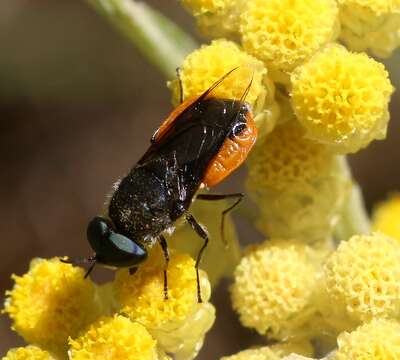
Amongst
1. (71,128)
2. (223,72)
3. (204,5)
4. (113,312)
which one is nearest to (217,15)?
(204,5)

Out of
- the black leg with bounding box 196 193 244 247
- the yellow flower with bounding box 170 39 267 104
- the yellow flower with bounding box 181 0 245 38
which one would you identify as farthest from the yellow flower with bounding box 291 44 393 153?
the black leg with bounding box 196 193 244 247

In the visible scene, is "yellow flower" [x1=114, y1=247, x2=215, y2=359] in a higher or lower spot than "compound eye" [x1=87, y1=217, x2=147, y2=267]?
lower

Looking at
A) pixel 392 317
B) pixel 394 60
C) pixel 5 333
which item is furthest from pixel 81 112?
pixel 392 317

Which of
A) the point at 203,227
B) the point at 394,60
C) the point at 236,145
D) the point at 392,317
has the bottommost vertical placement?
the point at 394,60

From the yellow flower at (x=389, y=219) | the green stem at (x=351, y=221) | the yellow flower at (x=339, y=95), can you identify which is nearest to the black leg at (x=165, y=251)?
the yellow flower at (x=339, y=95)

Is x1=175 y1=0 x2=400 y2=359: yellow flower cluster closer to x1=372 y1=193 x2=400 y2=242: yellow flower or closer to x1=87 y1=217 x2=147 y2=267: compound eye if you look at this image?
x1=87 y1=217 x2=147 y2=267: compound eye

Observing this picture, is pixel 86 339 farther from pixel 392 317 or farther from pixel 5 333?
pixel 5 333

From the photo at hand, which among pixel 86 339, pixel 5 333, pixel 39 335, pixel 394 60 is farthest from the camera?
pixel 5 333
